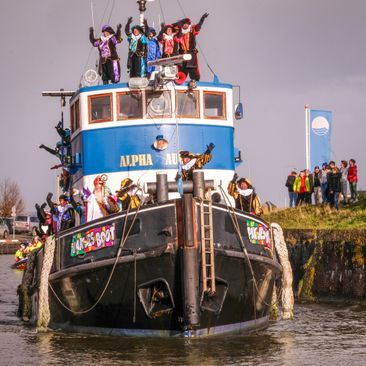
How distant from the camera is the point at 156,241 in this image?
52.7 ft

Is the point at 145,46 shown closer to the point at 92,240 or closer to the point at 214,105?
the point at 214,105

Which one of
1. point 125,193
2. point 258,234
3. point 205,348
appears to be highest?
point 125,193

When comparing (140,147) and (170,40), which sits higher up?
(170,40)

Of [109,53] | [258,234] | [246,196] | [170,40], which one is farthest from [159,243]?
[109,53]

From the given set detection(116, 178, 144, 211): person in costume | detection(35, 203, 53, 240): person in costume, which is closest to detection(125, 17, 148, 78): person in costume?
detection(35, 203, 53, 240): person in costume

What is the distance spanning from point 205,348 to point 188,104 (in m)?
5.73

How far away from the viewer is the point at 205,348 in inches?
626

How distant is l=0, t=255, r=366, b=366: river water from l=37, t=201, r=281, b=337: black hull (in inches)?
9.9

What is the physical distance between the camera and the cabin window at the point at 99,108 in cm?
2012

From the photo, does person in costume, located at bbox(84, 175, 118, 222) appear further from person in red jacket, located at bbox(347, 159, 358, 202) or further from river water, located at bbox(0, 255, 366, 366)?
person in red jacket, located at bbox(347, 159, 358, 202)

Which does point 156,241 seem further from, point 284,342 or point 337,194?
point 337,194

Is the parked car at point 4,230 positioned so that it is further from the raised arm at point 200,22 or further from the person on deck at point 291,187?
the raised arm at point 200,22

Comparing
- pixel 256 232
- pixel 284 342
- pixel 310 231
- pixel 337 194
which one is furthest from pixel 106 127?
pixel 337 194

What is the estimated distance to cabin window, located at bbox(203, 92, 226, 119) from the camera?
2028 centimetres
